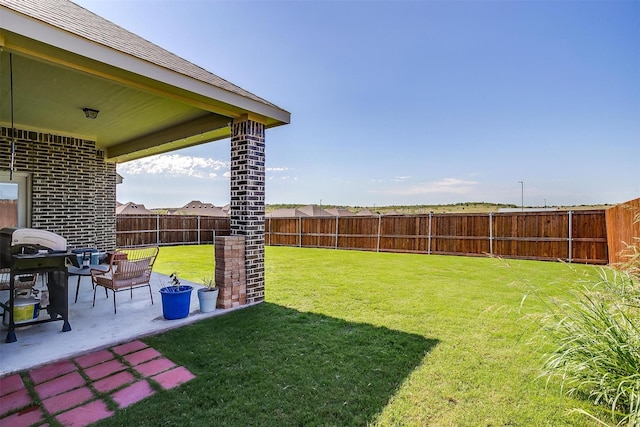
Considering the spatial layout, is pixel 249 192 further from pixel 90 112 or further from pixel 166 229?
pixel 166 229

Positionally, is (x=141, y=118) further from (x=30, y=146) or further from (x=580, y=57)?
(x=580, y=57)

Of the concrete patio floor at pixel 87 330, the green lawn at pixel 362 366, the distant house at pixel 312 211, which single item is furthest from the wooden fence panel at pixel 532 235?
the distant house at pixel 312 211

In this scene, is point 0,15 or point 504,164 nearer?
point 0,15

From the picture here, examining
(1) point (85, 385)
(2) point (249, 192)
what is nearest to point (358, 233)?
(2) point (249, 192)

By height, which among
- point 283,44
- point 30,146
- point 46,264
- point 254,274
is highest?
point 283,44

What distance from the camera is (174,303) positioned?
4.08m

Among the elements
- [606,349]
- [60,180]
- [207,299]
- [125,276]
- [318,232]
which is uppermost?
[60,180]

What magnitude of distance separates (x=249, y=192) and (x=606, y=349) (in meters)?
4.26

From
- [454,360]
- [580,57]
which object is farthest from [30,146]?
[580,57]

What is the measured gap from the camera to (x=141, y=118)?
19.1 feet

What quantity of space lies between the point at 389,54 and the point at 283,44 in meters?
3.50

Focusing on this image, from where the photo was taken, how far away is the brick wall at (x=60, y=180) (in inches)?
256

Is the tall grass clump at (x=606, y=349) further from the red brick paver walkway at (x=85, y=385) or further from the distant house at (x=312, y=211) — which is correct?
the distant house at (x=312, y=211)

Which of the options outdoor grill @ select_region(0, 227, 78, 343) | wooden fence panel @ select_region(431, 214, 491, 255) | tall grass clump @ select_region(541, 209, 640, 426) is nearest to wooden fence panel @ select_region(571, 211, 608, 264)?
wooden fence panel @ select_region(431, 214, 491, 255)
